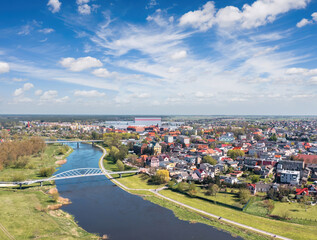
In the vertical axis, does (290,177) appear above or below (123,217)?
above

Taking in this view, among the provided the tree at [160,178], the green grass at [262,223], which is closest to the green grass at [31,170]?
the tree at [160,178]

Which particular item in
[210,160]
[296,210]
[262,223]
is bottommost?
[262,223]

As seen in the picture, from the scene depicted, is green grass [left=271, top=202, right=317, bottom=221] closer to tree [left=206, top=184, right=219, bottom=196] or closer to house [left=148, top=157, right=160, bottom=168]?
tree [left=206, top=184, right=219, bottom=196]

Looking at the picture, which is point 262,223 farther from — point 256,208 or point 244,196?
point 244,196

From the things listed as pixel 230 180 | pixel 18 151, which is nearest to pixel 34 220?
pixel 230 180

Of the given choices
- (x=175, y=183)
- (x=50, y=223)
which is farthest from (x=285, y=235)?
(x=50, y=223)

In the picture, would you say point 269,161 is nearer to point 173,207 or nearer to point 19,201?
point 173,207
